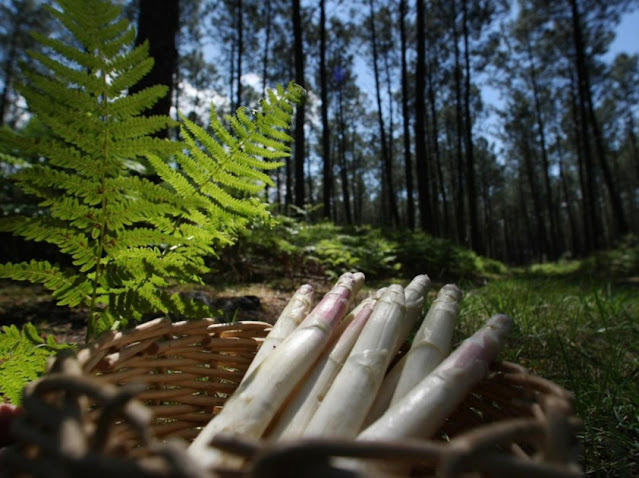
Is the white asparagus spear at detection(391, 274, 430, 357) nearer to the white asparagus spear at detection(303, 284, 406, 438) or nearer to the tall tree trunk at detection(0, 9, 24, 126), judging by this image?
the white asparagus spear at detection(303, 284, 406, 438)

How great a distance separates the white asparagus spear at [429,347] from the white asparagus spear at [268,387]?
22cm

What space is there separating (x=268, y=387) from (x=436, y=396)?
1.14ft

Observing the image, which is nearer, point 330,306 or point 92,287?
point 92,287

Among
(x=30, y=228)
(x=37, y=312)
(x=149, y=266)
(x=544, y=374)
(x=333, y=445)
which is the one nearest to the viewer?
(x=333, y=445)

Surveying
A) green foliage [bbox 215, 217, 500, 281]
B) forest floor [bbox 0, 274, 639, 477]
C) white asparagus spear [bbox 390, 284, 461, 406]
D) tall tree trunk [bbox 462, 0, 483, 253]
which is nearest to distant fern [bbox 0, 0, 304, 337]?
white asparagus spear [bbox 390, 284, 461, 406]

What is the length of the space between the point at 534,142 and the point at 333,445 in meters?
24.8

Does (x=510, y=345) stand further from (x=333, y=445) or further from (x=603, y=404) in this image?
(x=333, y=445)

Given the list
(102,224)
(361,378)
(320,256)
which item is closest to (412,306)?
(361,378)

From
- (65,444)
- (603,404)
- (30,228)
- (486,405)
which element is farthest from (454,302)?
(30,228)

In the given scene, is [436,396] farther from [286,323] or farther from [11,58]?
[11,58]

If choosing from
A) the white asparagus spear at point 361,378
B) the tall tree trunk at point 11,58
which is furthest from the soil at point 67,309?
the tall tree trunk at point 11,58

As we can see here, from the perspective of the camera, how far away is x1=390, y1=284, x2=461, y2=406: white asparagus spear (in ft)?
2.83

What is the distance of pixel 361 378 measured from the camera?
82 cm

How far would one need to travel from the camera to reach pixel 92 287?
945 mm
